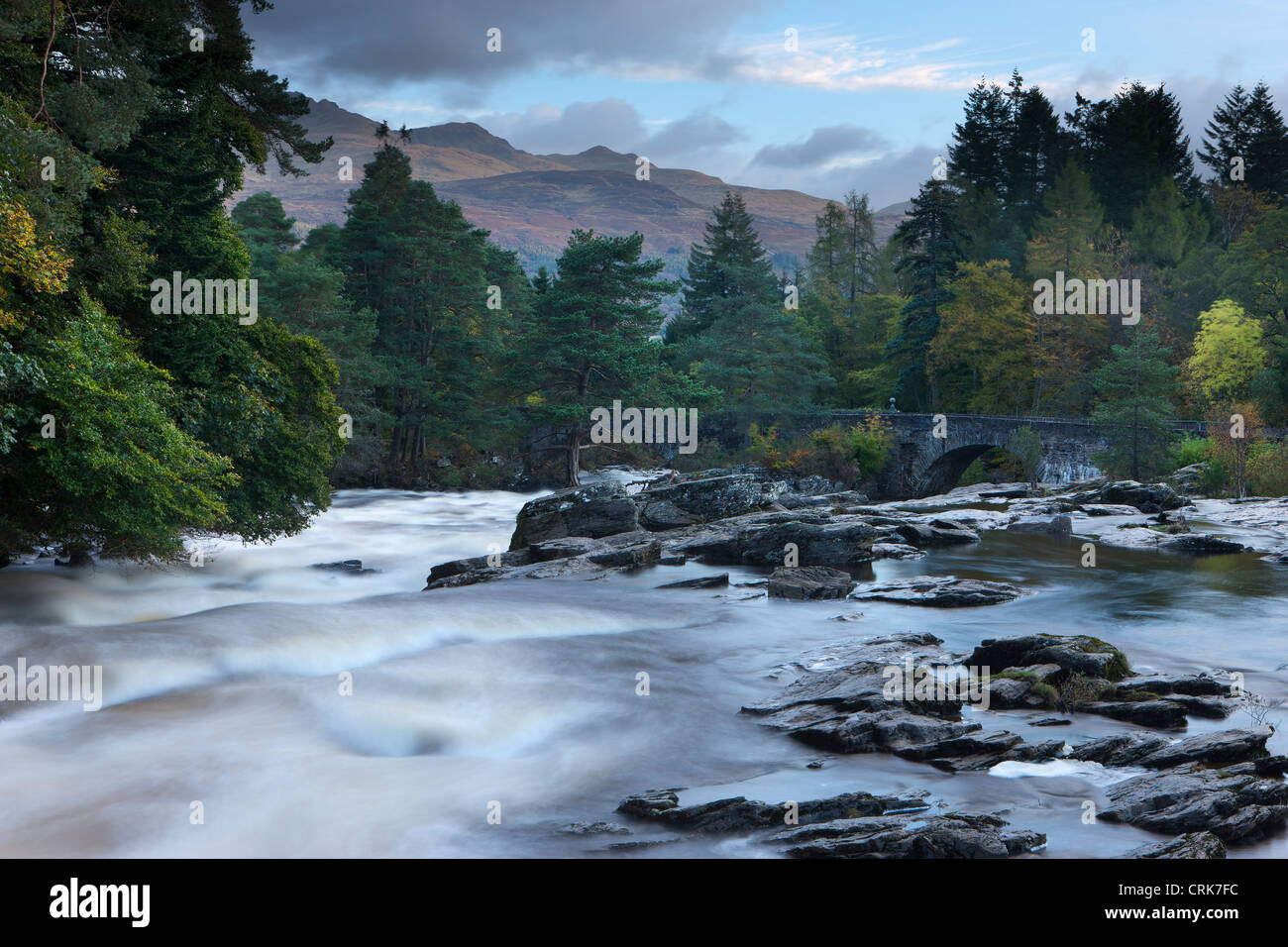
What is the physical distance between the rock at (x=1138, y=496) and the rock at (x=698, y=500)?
14.9 m

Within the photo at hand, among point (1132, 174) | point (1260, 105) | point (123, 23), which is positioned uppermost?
point (1260, 105)

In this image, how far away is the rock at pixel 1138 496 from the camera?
134 feet

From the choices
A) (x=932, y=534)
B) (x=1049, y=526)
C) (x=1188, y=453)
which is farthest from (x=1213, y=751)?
(x=1188, y=453)

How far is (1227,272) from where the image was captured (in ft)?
207

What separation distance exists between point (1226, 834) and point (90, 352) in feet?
63.2

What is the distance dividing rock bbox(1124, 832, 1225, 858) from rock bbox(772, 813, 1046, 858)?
36.6 inches

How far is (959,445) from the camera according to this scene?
58.1 metres

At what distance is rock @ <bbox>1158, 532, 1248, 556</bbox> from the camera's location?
31.9m

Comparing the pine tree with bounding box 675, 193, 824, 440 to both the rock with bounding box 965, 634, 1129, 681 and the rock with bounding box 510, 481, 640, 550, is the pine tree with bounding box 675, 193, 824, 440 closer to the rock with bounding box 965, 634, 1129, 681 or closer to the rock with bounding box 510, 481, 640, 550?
the rock with bounding box 510, 481, 640, 550

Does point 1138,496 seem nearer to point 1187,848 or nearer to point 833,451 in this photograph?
point 833,451

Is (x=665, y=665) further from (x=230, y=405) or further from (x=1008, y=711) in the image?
(x=230, y=405)

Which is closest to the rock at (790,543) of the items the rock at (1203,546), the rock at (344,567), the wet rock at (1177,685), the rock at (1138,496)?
the rock at (344,567)

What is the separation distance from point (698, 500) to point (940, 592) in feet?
48.0
